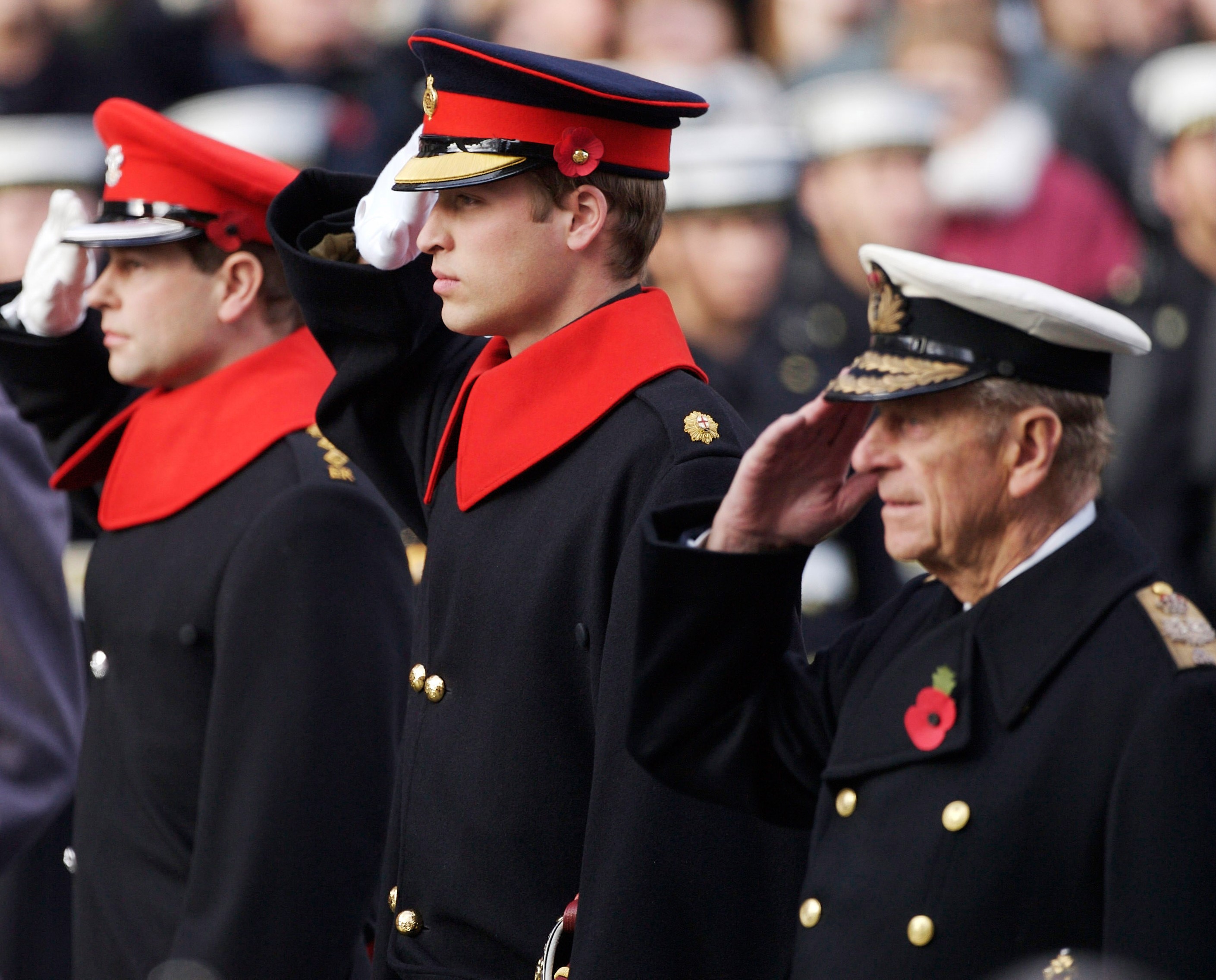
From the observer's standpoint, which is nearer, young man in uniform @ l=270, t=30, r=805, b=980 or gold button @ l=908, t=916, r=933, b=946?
gold button @ l=908, t=916, r=933, b=946

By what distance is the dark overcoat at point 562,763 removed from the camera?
2.72 meters

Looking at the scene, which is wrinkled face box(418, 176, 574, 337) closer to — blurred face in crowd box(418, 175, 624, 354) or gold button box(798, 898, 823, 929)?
blurred face in crowd box(418, 175, 624, 354)

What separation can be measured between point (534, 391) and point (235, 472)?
2.49 feet

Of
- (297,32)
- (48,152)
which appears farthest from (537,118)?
(297,32)

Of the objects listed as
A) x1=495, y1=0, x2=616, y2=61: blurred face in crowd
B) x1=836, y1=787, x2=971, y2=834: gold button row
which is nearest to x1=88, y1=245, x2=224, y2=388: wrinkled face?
x1=836, y1=787, x2=971, y2=834: gold button row

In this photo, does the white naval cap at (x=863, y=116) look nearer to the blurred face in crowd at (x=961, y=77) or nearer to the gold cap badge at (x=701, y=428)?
the blurred face in crowd at (x=961, y=77)

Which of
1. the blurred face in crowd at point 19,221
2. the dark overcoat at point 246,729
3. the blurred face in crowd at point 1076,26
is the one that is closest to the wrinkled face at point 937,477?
the dark overcoat at point 246,729

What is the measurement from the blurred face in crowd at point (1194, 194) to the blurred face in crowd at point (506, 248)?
15.4 ft

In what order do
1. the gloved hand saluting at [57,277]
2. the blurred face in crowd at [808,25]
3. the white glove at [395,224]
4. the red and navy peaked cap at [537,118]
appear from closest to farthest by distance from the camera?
1. the red and navy peaked cap at [537,118]
2. the white glove at [395,224]
3. the gloved hand saluting at [57,277]
4. the blurred face in crowd at [808,25]

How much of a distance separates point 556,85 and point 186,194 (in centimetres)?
105

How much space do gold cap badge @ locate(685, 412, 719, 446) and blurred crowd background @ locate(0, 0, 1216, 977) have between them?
366 centimetres

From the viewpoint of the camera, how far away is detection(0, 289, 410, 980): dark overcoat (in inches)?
131

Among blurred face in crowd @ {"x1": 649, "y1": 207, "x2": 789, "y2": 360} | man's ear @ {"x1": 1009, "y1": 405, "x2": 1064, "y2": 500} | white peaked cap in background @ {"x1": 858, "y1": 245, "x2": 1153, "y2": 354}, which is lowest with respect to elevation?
blurred face in crowd @ {"x1": 649, "y1": 207, "x2": 789, "y2": 360}

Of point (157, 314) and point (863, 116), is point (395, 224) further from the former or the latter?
point (863, 116)
